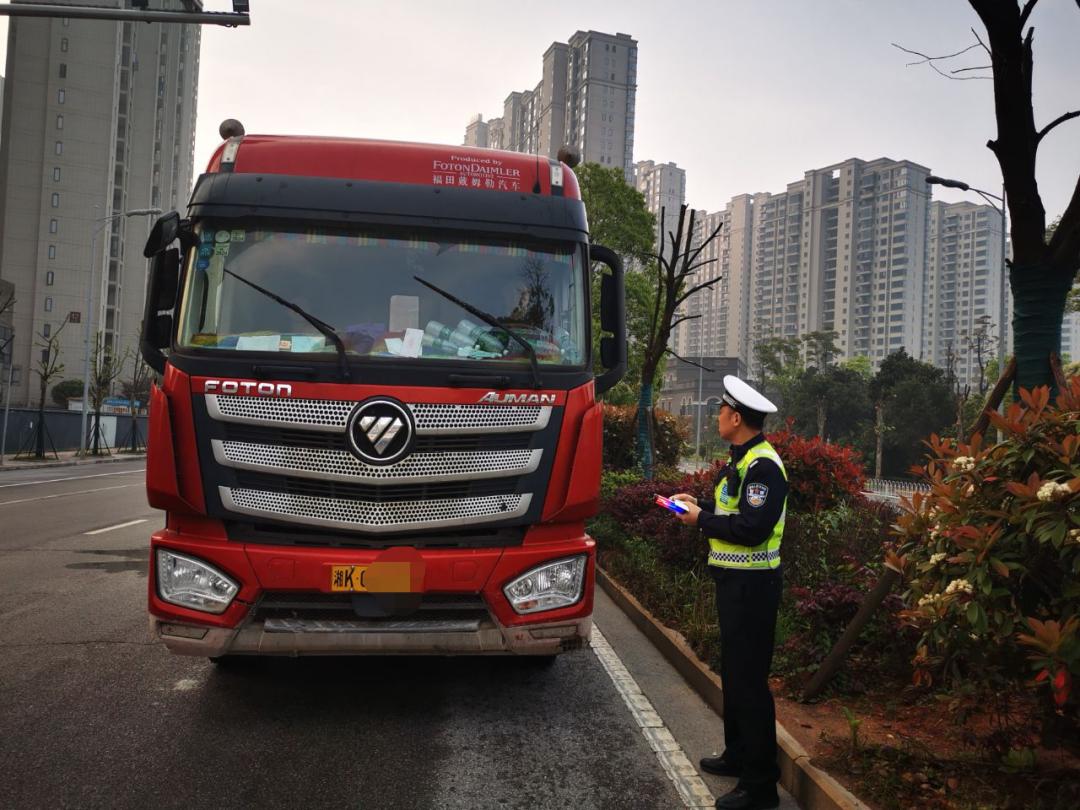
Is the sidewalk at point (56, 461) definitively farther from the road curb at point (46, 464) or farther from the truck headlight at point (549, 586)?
the truck headlight at point (549, 586)

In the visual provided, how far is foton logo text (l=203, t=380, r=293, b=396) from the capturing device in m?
4.34

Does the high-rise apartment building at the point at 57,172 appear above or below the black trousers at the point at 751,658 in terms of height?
above

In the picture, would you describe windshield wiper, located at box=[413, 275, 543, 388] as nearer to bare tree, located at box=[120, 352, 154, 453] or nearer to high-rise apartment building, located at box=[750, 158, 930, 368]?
bare tree, located at box=[120, 352, 154, 453]

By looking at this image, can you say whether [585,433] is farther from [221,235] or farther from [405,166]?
[221,235]

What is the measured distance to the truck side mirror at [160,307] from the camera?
481 centimetres

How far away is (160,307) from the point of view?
16.0 feet

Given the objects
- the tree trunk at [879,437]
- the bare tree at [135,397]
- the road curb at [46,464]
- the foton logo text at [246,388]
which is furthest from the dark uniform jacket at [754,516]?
the tree trunk at [879,437]

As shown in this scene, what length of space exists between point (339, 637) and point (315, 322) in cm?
160

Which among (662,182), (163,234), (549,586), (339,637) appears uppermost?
(662,182)

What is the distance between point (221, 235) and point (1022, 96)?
14.8 feet

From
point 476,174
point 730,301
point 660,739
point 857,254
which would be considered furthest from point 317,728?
point 730,301

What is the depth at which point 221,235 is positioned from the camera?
4.83m

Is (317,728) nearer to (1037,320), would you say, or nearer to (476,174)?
(476,174)

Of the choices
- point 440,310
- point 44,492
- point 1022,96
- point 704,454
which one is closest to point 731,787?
point 440,310
